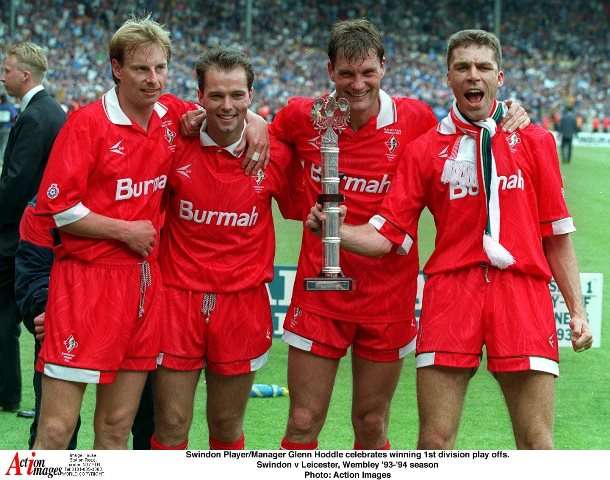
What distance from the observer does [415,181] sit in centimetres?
407

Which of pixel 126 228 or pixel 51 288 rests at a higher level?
pixel 126 228

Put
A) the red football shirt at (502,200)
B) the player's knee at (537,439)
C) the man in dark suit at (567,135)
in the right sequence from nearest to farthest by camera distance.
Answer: the player's knee at (537,439)
the red football shirt at (502,200)
the man in dark suit at (567,135)

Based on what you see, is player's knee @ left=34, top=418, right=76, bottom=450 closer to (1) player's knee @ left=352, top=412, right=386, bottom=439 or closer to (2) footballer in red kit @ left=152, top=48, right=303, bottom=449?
(2) footballer in red kit @ left=152, top=48, right=303, bottom=449

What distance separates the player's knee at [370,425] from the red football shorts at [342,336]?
0.26 metres

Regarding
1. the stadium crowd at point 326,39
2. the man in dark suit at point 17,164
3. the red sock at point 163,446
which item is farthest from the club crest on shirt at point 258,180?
the stadium crowd at point 326,39

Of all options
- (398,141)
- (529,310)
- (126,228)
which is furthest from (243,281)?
(529,310)

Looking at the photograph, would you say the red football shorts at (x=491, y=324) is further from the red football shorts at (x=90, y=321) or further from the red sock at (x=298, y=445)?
the red football shorts at (x=90, y=321)

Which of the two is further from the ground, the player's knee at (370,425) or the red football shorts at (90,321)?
the red football shorts at (90,321)

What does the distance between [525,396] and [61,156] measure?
194 cm

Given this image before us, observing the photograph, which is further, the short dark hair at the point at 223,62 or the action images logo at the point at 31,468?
the short dark hair at the point at 223,62

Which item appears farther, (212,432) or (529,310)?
(212,432)

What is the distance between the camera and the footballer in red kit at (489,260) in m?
3.87

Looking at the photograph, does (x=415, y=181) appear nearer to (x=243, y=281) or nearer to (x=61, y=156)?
(x=243, y=281)

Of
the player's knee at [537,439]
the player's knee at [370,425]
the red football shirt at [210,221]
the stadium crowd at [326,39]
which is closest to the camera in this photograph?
the player's knee at [537,439]
